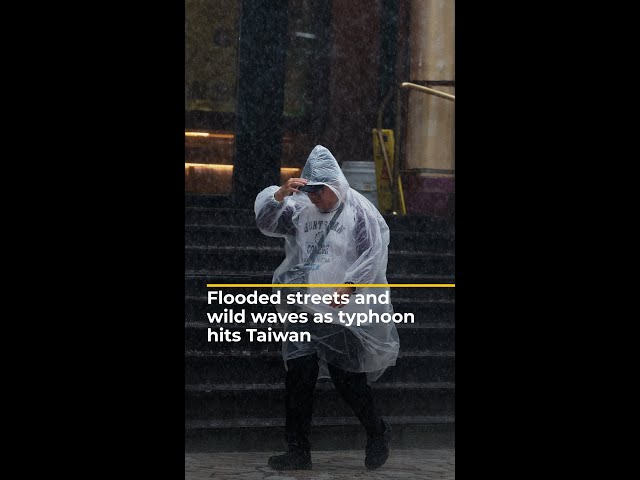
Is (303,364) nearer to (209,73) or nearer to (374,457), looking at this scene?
(374,457)

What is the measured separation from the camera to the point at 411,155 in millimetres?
7086

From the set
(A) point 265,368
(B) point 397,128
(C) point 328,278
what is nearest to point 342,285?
(C) point 328,278

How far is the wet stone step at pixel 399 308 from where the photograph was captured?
6.25m

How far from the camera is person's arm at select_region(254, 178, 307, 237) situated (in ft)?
21.2

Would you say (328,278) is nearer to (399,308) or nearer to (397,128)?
(399,308)

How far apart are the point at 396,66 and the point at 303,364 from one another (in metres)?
1.94

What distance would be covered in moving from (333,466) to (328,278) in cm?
103

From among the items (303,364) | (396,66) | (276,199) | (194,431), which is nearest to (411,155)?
(396,66)

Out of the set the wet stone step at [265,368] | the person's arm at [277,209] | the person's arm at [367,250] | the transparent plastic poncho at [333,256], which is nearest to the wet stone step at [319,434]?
the wet stone step at [265,368]

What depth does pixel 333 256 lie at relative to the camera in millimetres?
6414

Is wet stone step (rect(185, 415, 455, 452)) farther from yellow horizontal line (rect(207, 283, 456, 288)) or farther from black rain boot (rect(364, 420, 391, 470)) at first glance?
yellow horizontal line (rect(207, 283, 456, 288))

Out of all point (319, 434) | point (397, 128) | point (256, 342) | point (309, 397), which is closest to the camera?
point (256, 342)

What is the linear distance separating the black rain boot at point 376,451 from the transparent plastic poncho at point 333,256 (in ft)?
A: 1.24

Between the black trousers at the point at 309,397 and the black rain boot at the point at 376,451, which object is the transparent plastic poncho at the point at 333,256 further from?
the black rain boot at the point at 376,451
